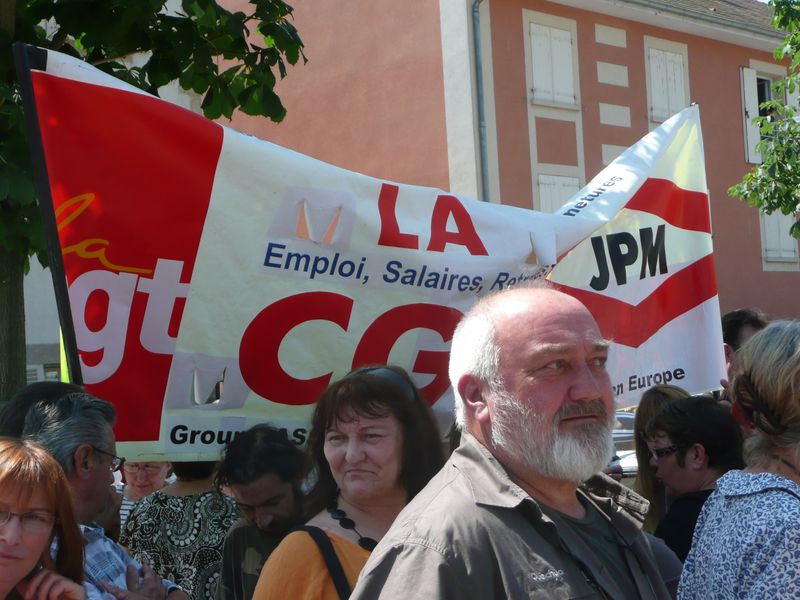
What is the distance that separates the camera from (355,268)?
12.6 ft

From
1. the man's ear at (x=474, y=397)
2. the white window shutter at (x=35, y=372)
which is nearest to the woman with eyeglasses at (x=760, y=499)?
the man's ear at (x=474, y=397)

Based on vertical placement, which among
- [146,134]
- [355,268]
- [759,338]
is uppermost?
[146,134]

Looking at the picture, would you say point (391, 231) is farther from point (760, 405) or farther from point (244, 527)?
point (760, 405)

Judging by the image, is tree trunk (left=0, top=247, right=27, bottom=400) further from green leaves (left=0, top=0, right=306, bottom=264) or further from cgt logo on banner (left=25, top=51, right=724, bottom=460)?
cgt logo on banner (left=25, top=51, right=724, bottom=460)

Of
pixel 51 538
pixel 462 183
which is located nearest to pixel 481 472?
pixel 51 538

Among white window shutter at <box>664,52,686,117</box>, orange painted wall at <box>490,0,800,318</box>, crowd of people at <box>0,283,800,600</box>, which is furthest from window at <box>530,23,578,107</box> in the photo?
crowd of people at <box>0,283,800,600</box>

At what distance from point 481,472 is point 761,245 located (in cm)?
1925

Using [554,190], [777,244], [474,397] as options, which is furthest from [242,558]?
[777,244]

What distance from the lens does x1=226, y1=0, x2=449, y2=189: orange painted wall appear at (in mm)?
16859

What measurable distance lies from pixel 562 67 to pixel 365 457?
50.6 feet

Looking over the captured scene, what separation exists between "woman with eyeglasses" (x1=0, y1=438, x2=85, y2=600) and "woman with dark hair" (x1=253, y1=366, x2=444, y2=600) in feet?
1.75

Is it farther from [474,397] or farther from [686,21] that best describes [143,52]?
[686,21]

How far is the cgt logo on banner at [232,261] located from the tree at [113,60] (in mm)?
1085

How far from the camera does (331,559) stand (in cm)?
254
